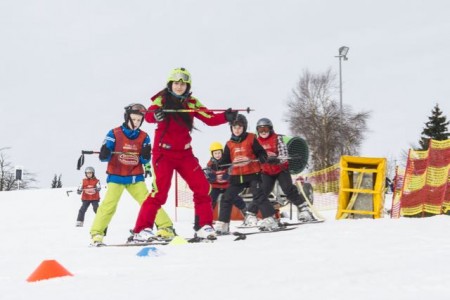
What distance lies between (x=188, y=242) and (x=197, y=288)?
120 inches

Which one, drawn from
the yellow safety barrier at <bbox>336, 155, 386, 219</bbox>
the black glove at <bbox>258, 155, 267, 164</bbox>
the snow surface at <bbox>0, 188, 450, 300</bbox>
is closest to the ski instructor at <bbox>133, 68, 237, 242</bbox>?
the snow surface at <bbox>0, 188, 450, 300</bbox>

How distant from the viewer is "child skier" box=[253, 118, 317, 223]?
8.37 meters

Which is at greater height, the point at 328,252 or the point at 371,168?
the point at 371,168

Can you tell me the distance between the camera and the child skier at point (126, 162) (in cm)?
700

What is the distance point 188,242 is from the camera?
6055mm

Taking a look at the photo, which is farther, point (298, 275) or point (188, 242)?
point (188, 242)

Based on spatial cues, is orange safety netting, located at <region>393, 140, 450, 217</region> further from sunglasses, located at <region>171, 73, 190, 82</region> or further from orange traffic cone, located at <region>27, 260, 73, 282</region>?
orange traffic cone, located at <region>27, 260, 73, 282</region>

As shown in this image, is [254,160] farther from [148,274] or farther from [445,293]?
[445,293]

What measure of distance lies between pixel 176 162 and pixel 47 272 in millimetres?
2821

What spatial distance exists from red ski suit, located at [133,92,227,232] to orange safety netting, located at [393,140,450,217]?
186 inches

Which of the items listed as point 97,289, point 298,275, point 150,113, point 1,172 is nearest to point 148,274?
point 97,289

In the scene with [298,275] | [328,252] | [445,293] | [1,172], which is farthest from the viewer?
[1,172]

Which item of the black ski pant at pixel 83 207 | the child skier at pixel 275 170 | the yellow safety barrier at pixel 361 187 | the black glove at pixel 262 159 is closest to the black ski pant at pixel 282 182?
the child skier at pixel 275 170

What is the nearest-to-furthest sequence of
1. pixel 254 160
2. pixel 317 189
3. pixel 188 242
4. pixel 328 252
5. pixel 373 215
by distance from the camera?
1. pixel 328 252
2. pixel 188 242
3. pixel 254 160
4. pixel 373 215
5. pixel 317 189
